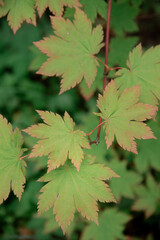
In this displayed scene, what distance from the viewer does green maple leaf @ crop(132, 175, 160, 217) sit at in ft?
8.69

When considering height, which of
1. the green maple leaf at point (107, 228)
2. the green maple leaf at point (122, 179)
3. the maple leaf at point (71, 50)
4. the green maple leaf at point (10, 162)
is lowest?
the green maple leaf at point (107, 228)

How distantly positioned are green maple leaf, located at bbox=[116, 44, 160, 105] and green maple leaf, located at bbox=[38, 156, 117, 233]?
0.49 metres

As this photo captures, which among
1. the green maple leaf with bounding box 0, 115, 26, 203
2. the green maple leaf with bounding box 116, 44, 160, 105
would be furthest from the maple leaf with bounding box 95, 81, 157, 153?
the green maple leaf with bounding box 0, 115, 26, 203

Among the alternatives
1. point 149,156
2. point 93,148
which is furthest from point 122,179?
point 93,148

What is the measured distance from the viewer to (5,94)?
11.6 feet

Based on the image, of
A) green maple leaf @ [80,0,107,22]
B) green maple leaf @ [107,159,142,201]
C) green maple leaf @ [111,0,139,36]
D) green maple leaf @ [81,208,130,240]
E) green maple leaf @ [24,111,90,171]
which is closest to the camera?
green maple leaf @ [24,111,90,171]

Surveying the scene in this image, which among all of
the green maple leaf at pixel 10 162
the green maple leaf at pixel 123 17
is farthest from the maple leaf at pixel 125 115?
the green maple leaf at pixel 123 17

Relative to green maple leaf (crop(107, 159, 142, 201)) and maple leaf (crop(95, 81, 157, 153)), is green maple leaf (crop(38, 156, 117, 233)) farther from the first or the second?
green maple leaf (crop(107, 159, 142, 201))

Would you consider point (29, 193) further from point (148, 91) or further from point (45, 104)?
point (148, 91)

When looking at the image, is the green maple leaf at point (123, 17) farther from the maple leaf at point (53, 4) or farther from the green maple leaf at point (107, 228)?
the green maple leaf at point (107, 228)

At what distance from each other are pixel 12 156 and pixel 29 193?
163 centimetres

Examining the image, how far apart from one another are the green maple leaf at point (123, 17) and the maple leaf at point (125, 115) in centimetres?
99

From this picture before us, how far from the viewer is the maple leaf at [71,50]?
4.76ft

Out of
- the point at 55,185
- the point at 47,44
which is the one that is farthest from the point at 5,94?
the point at 55,185
